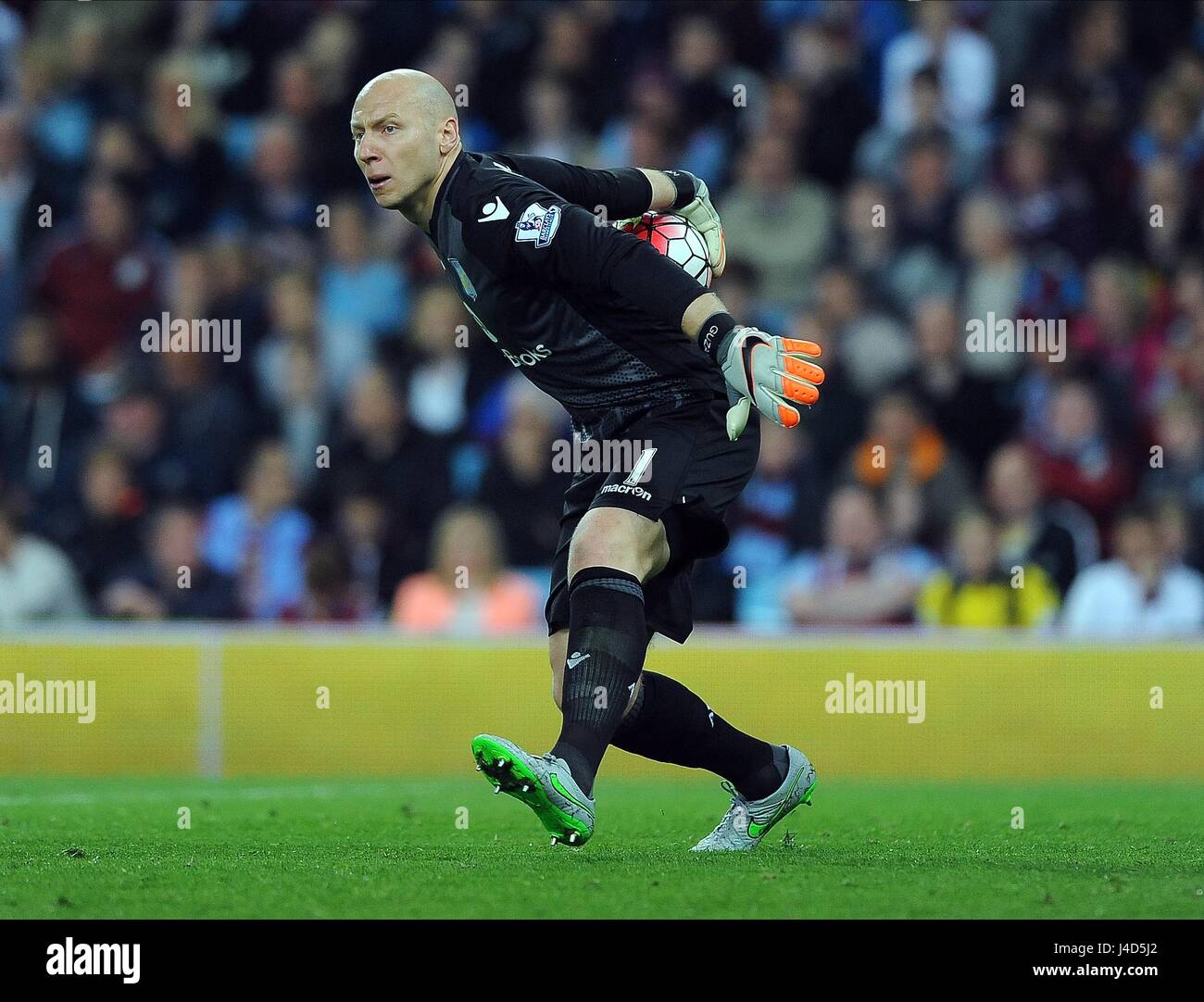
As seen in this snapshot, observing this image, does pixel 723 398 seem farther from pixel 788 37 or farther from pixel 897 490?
pixel 788 37

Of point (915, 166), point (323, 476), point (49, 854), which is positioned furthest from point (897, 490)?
point (49, 854)

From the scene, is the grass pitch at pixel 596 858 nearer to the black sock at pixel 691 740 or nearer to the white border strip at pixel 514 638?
the black sock at pixel 691 740

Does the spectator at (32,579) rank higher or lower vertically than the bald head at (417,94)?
lower

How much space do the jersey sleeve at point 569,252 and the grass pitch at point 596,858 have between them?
1373mm

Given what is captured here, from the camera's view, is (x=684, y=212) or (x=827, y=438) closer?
(x=684, y=212)

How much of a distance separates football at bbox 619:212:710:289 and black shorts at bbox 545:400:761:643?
46 cm

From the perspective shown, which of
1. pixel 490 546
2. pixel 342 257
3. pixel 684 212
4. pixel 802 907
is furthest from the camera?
pixel 342 257

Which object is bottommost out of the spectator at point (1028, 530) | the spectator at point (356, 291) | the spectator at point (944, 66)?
the spectator at point (1028, 530)

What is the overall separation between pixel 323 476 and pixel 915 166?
3601mm

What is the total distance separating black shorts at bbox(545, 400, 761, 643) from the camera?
5.03 metres

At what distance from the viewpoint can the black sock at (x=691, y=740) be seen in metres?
5.28

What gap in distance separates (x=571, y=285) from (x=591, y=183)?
0.54m

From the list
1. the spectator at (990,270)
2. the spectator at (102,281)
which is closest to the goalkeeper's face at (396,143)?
the spectator at (990,270)

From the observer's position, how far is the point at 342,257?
1073 centimetres
